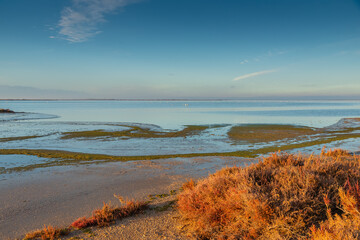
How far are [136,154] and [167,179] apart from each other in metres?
4.96

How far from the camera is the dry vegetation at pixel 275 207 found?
3.74 metres

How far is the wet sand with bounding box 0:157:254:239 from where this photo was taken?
586cm

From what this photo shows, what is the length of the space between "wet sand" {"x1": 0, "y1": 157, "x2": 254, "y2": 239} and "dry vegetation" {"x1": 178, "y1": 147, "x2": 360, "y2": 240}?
9.36 ft

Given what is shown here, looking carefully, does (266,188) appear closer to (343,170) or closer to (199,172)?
(343,170)

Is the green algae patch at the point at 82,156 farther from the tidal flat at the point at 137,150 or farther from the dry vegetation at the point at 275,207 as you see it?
the dry vegetation at the point at 275,207

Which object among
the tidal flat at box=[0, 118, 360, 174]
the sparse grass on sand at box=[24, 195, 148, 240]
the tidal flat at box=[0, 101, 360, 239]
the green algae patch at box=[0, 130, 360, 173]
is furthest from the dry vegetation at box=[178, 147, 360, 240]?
the tidal flat at box=[0, 118, 360, 174]

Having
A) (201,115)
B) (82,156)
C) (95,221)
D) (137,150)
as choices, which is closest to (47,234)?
(95,221)

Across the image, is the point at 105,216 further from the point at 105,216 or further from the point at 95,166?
the point at 95,166

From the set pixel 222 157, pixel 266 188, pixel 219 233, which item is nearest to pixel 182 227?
pixel 219 233

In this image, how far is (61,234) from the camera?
15.7ft

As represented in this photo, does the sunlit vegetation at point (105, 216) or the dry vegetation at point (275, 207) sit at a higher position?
the dry vegetation at point (275, 207)

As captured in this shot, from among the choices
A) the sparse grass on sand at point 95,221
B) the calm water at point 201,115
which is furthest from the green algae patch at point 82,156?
the calm water at point 201,115

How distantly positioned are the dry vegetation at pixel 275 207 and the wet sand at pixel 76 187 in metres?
2.85

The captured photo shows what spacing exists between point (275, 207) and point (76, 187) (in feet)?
22.2
